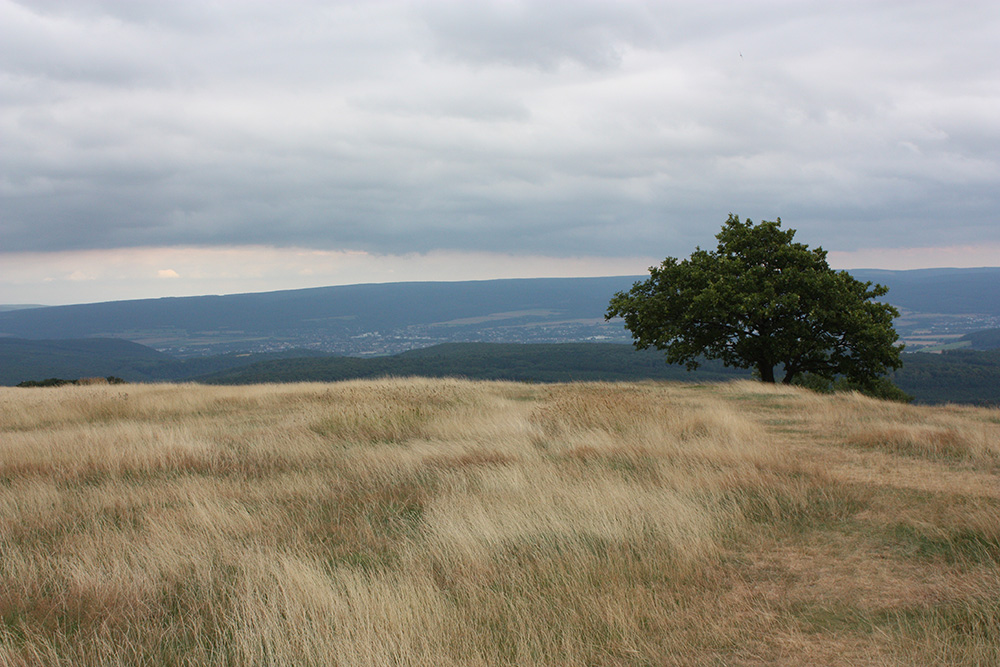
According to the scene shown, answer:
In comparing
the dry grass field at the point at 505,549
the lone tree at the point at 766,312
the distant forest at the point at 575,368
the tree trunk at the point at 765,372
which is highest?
the lone tree at the point at 766,312

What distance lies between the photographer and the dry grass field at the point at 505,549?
14.4 ft

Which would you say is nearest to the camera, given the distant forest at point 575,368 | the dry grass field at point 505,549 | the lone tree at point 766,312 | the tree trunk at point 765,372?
the dry grass field at point 505,549

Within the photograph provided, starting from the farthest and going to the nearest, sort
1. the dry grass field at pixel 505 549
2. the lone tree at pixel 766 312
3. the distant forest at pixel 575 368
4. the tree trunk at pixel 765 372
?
the distant forest at pixel 575 368
the tree trunk at pixel 765 372
the lone tree at pixel 766 312
the dry grass field at pixel 505 549

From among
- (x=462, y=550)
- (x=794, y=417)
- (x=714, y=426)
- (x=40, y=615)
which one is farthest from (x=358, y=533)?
(x=794, y=417)

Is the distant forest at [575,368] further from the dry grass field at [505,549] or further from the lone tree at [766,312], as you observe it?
the dry grass field at [505,549]

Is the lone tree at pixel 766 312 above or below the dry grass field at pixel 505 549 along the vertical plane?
above

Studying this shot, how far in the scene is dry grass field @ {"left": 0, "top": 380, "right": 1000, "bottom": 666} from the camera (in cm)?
439

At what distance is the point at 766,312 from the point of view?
25.3 m

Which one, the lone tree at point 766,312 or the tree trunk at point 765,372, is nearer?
the lone tree at point 766,312

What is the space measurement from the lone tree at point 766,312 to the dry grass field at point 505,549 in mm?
Answer: 15142

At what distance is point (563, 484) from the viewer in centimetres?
822

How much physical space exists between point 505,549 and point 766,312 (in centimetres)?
2227

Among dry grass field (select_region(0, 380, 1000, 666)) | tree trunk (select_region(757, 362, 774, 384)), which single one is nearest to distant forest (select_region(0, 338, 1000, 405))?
tree trunk (select_region(757, 362, 774, 384))

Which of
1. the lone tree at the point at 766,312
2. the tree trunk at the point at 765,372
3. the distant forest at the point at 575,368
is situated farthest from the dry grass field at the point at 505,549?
the distant forest at the point at 575,368
